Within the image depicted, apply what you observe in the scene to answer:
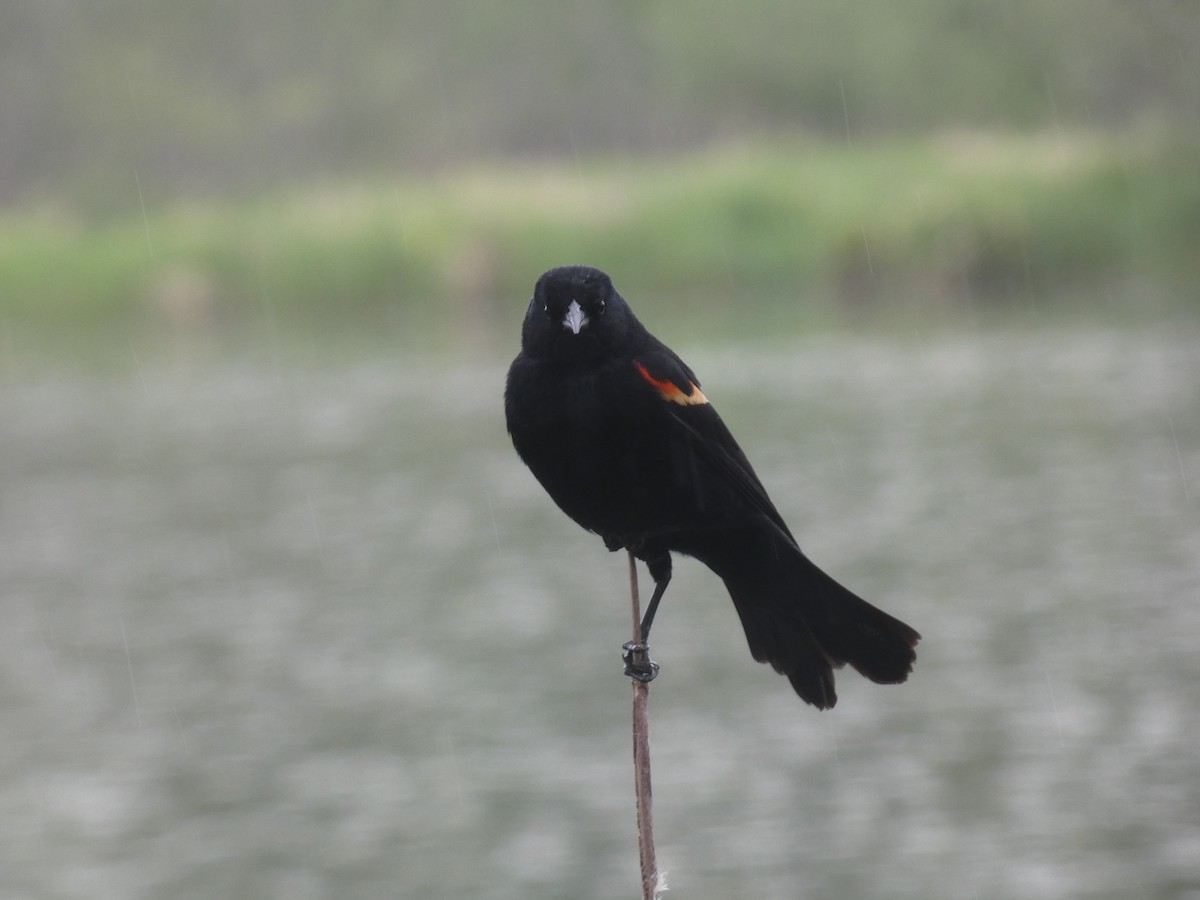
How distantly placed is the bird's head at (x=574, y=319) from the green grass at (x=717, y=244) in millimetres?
21365

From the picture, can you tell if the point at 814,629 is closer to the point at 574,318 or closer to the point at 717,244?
the point at 574,318

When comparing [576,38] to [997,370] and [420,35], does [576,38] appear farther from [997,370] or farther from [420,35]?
[997,370]

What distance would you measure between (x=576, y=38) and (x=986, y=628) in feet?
149

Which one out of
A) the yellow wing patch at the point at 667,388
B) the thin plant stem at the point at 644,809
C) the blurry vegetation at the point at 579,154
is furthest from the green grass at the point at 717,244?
the thin plant stem at the point at 644,809

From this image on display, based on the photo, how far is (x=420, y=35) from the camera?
56375mm

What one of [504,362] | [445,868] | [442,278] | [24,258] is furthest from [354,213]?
[445,868]

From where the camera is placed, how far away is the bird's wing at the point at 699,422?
10.7 feet

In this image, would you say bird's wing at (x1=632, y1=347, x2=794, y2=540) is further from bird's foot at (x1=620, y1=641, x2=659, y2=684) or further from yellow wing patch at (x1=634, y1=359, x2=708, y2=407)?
bird's foot at (x1=620, y1=641, x2=659, y2=684)

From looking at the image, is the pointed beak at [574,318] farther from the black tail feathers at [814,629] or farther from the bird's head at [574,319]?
the black tail feathers at [814,629]

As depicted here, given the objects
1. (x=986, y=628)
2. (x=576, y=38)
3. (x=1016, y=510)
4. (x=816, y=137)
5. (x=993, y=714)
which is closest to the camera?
(x=993, y=714)

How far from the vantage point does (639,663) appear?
3.17m

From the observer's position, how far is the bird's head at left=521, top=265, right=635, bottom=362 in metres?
3.18

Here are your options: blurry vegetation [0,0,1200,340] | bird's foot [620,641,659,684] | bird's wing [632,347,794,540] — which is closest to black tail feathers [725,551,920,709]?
bird's wing [632,347,794,540]

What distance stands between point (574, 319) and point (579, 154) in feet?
149
